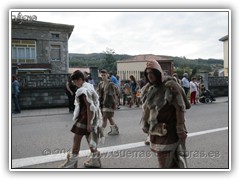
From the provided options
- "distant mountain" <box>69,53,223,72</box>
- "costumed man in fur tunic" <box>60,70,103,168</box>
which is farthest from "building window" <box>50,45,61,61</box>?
"costumed man in fur tunic" <box>60,70,103,168</box>

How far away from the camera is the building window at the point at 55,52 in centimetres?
2789

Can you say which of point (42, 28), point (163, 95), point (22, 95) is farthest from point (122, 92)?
point (42, 28)

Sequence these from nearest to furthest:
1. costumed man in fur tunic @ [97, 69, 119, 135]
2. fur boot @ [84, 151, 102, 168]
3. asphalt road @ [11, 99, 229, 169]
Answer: fur boot @ [84, 151, 102, 168] < asphalt road @ [11, 99, 229, 169] < costumed man in fur tunic @ [97, 69, 119, 135]

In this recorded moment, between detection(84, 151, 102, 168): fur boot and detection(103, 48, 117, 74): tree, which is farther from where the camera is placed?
detection(103, 48, 117, 74): tree

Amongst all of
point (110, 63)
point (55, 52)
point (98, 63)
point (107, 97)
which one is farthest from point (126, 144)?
point (110, 63)

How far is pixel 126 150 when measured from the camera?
5.55m

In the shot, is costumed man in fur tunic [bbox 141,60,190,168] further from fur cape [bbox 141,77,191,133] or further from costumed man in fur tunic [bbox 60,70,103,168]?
costumed man in fur tunic [bbox 60,70,103,168]

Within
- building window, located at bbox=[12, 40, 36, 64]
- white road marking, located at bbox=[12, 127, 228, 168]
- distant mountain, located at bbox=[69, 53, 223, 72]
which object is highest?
building window, located at bbox=[12, 40, 36, 64]

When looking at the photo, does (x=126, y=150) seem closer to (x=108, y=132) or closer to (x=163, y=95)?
(x=108, y=132)

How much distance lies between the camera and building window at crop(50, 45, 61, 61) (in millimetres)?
27891

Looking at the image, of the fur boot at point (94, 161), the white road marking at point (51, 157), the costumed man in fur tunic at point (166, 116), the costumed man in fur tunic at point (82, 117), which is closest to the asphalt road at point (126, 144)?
the white road marking at point (51, 157)

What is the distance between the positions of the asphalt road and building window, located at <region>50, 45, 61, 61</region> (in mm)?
19858

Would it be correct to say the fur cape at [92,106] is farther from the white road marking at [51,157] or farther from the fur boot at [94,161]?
the white road marking at [51,157]
